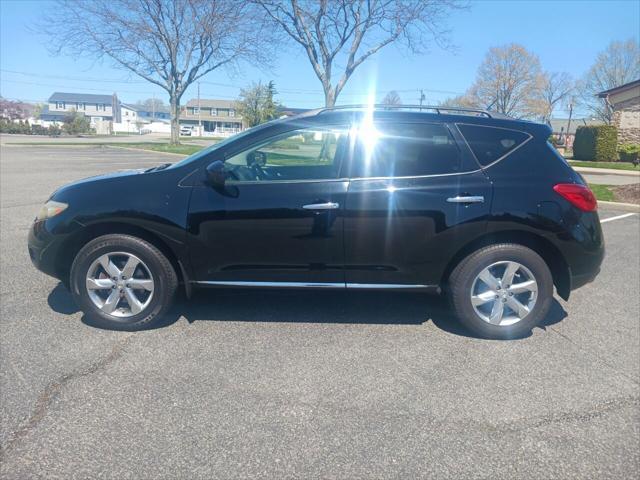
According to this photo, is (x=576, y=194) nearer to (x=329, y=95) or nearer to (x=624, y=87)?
(x=329, y=95)

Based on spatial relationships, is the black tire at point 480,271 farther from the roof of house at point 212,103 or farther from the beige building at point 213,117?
the roof of house at point 212,103

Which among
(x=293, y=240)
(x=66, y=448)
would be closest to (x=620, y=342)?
(x=293, y=240)

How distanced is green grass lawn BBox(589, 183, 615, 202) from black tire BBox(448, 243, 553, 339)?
8210 millimetres

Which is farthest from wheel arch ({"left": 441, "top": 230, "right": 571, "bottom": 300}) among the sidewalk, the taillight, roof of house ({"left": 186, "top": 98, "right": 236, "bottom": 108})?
roof of house ({"left": 186, "top": 98, "right": 236, "bottom": 108})

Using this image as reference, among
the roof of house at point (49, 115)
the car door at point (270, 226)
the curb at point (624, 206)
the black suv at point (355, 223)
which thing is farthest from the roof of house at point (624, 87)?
the roof of house at point (49, 115)

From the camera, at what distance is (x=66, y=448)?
2400 mm

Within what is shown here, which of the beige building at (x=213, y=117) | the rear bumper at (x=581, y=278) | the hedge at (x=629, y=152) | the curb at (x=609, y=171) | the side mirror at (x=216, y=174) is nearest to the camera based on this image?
the side mirror at (x=216, y=174)

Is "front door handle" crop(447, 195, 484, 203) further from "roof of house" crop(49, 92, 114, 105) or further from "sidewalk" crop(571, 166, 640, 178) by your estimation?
"roof of house" crop(49, 92, 114, 105)

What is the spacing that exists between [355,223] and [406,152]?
712 millimetres

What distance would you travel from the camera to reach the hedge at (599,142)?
23.2m

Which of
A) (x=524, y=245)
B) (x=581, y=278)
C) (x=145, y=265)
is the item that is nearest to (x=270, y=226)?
(x=145, y=265)

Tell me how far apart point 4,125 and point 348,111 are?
67.9m

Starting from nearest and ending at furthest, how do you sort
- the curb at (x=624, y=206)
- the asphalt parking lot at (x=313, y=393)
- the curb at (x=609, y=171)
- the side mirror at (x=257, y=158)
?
the asphalt parking lot at (x=313, y=393)
the side mirror at (x=257, y=158)
the curb at (x=624, y=206)
the curb at (x=609, y=171)

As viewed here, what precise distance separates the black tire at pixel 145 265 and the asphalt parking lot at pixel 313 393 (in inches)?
4.3
